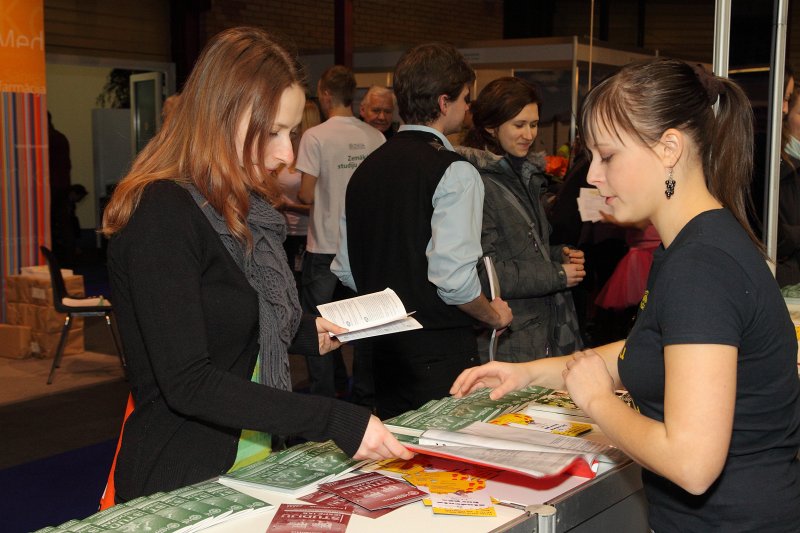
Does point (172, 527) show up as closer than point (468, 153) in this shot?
Yes

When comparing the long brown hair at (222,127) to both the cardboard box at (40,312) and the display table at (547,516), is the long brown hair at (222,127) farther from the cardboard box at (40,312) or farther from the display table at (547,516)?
the cardboard box at (40,312)

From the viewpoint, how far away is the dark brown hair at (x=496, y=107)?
3637 millimetres

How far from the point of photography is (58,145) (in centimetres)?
897

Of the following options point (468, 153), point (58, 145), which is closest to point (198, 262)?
point (468, 153)

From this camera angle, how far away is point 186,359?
1.58 meters

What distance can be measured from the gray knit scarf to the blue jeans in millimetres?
2867

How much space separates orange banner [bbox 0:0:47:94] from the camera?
6.84m

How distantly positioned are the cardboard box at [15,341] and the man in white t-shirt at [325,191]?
107 inches

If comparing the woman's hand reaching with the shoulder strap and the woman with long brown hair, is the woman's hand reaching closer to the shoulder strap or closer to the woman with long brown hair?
the woman with long brown hair

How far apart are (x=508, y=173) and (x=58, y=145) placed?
266 inches

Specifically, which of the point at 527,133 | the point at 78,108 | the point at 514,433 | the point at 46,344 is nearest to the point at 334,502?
the point at 514,433

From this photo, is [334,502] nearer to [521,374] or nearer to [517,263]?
[521,374]

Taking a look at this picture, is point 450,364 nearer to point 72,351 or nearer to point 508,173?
point 508,173

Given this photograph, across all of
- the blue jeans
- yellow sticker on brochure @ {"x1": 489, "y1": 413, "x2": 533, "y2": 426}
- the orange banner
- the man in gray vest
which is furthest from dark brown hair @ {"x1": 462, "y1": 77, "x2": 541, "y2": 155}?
the orange banner
